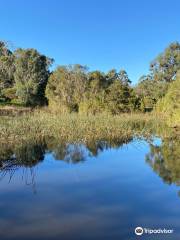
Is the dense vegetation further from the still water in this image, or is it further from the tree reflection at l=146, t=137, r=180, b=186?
the still water

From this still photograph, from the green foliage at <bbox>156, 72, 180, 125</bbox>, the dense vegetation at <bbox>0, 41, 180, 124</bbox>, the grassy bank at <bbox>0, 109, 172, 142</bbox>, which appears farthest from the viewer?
the dense vegetation at <bbox>0, 41, 180, 124</bbox>

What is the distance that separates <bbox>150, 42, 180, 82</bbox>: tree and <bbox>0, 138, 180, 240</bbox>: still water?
126 feet

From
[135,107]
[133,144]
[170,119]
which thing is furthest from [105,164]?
[135,107]

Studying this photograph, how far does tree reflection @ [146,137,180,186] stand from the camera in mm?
8680

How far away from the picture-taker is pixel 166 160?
1074 cm

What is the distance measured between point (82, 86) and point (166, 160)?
24114mm

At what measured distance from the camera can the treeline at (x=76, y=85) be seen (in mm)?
29125

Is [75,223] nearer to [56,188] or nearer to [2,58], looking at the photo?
[56,188]

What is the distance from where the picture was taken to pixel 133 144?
14969 mm

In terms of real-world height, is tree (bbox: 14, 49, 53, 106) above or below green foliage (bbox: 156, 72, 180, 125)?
above

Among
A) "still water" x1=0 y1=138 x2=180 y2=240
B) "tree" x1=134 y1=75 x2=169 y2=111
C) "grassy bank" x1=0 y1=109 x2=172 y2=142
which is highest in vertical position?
"tree" x1=134 y1=75 x2=169 y2=111

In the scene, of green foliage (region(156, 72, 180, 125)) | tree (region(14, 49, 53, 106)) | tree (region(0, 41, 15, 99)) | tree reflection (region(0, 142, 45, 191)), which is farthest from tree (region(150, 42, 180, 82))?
tree reflection (region(0, 142, 45, 191))

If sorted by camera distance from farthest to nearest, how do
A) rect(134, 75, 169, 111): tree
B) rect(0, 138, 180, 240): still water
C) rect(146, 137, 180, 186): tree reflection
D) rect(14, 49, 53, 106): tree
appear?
rect(134, 75, 169, 111): tree < rect(14, 49, 53, 106): tree < rect(146, 137, 180, 186): tree reflection < rect(0, 138, 180, 240): still water

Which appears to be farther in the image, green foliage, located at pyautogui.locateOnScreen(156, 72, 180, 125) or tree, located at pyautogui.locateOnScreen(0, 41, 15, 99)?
tree, located at pyautogui.locateOnScreen(0, 41, 15, 99)
